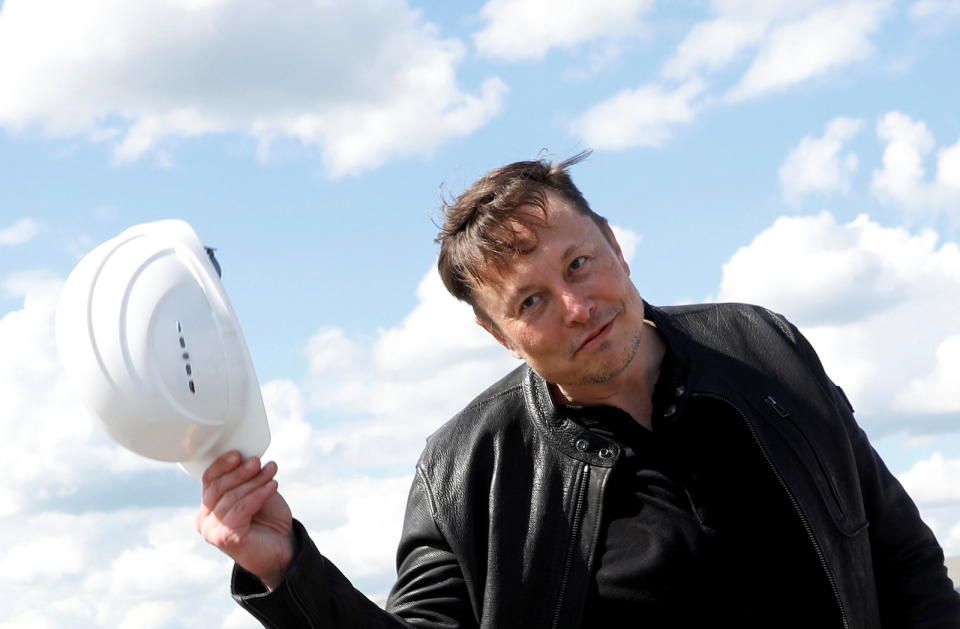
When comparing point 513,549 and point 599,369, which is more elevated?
point 599,369

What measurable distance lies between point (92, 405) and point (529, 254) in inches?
74.5

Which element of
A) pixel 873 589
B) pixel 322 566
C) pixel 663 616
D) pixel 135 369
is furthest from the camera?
pixel 873 589

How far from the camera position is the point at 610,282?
5.10 metres

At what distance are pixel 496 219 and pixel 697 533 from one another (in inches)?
56.7

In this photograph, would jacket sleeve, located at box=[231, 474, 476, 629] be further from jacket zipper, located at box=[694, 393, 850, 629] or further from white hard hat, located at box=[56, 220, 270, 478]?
jacket zipper, located at box=[694, 393, 850, 629]

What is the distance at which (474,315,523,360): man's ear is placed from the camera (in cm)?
546

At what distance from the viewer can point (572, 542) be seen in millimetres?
5238

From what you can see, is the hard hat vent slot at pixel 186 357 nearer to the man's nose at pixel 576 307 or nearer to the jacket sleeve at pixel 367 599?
the jacket sleeve at pixel 367 599

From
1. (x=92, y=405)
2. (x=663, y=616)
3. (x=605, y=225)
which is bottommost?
(x=663, y=616)

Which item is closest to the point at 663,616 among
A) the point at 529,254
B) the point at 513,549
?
the point at 513,549

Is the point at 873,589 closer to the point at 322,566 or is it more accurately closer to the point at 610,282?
the point at 610,282

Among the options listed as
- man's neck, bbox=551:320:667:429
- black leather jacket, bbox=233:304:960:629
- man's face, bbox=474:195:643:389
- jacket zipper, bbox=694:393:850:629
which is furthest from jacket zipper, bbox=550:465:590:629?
jacket zipper, bbox=694:393:850:629

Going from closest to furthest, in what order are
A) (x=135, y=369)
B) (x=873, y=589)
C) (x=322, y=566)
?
(x=135, y=369) → (x=322, y=566) → (x=873, y=589)

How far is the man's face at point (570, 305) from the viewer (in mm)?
5086
